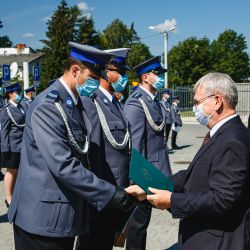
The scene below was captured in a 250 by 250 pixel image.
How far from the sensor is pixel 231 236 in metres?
2.66

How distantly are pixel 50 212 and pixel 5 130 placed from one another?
5064 mm

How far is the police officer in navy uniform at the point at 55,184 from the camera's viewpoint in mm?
2910

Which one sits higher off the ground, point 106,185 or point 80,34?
point 80,34

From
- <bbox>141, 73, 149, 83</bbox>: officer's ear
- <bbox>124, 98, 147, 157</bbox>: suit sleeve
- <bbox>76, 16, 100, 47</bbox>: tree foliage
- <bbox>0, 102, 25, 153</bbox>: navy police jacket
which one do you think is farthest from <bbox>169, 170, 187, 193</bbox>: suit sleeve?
<bbox>76, 16, 100, 47</bbox>: tree foliage

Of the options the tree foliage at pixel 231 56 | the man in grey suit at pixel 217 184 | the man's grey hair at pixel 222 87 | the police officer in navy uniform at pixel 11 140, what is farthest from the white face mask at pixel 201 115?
the tree foliage at pixel 231 56

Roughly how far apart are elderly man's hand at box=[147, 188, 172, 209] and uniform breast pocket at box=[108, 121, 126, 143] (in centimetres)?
111

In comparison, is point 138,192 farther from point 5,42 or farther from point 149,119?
point 5,42

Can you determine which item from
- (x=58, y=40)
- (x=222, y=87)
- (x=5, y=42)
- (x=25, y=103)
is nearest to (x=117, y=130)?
(x=222, y=87)

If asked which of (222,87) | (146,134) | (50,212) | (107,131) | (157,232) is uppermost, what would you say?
(222,87)

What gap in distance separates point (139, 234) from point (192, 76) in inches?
1811

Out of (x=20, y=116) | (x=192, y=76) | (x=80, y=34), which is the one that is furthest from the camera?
(x=80, y=34)

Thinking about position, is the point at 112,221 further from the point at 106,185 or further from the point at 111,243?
the point at 106,185

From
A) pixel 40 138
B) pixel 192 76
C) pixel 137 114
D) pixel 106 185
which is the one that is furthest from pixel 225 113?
pixel 192 76

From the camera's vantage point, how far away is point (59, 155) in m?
2.89
